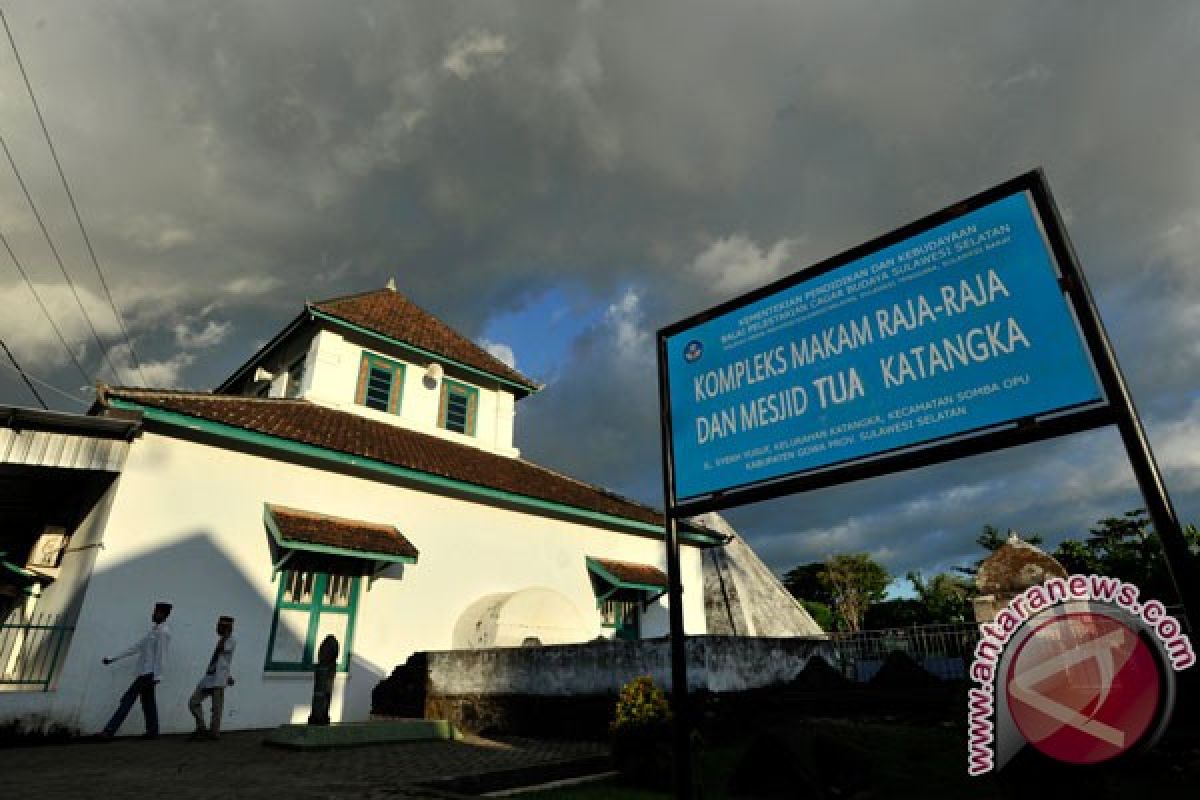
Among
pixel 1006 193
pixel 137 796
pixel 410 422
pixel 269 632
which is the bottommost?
pixel 137 796

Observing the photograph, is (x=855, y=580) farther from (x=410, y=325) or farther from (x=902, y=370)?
(x=902, y=370)

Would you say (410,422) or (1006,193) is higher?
(410,422)

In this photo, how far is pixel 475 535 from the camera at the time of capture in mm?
14062

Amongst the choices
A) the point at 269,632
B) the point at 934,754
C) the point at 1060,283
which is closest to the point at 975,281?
the point at 1060,283

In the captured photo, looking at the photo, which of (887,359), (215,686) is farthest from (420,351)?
(887,359)

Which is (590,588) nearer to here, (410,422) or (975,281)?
(410,422)

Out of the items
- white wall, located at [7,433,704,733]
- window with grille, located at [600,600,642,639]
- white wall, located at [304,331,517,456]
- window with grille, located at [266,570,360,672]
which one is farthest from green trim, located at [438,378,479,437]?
window with grille, located at [600,600,642,639]

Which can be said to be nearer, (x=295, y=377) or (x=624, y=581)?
(x=624, y=581)

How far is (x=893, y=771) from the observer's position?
482 centimetres

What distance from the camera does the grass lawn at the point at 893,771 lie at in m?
1.91

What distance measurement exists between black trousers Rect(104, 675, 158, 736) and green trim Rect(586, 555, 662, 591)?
29.5 feet

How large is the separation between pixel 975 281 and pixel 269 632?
38.0 ft

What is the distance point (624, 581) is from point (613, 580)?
320mm

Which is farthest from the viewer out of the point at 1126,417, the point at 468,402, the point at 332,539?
the point at 468,402
